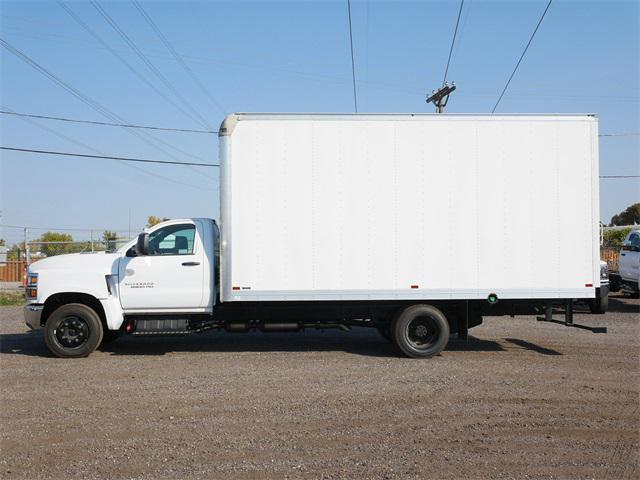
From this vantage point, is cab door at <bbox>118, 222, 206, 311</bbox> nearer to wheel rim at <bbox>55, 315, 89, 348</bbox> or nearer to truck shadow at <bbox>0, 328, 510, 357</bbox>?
wheel rim at <bbox>55, 315, 89, 348</bbox>

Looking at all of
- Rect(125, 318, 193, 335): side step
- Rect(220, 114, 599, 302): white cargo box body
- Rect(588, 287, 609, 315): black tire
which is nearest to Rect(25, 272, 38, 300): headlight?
Rect(125, 318, 193, 335): side step

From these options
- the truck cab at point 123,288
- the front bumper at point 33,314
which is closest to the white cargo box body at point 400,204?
the truck cab at point 123,288

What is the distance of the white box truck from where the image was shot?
9156 mm

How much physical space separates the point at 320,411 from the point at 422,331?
11.3ft

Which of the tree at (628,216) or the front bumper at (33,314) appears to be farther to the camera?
the tree at (628,216)

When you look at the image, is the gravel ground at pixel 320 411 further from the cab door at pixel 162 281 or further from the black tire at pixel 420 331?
the cab door at pixel 162 281

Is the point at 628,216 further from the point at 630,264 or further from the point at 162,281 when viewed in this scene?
the point at 162,281

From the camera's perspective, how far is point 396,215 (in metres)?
9.20

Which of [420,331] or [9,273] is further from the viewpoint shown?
[9,273]

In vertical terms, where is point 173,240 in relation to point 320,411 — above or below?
above

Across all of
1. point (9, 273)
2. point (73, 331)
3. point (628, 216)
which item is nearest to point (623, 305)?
point (73, 331)

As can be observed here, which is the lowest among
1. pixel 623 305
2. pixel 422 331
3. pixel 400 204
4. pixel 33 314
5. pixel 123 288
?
pixel 623 305

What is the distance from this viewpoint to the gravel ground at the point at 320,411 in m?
4.98

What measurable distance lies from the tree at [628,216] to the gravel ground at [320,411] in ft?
207
